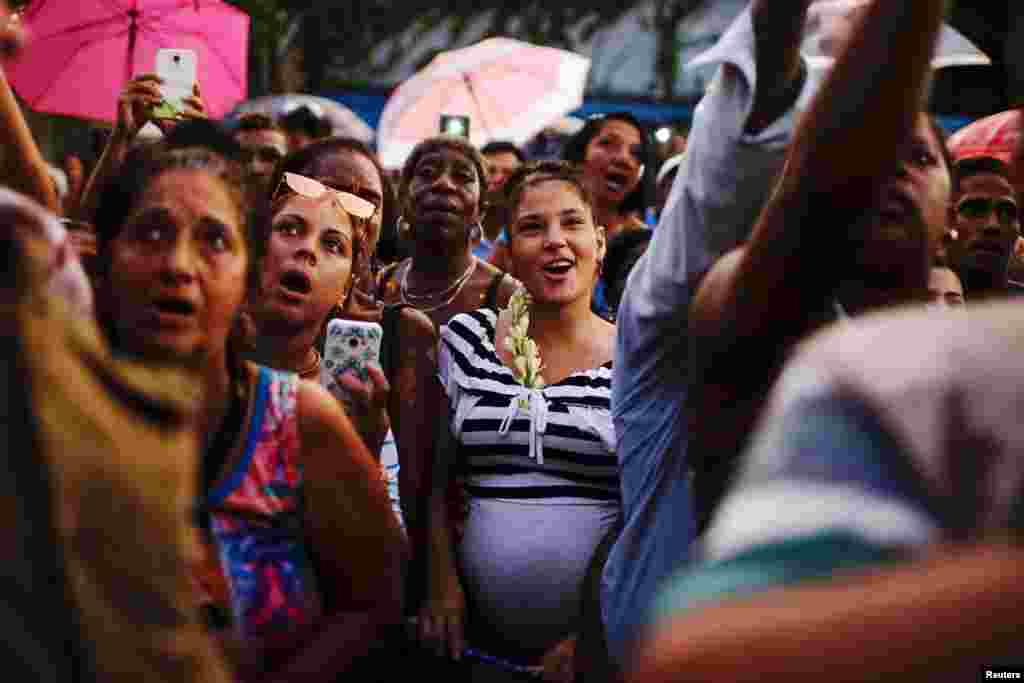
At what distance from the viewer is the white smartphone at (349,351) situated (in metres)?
3.54

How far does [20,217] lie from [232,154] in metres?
0.95

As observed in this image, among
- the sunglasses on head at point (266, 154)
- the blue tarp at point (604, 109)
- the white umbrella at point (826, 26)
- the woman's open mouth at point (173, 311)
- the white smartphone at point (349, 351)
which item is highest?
the blue tarp at point (604, 109)

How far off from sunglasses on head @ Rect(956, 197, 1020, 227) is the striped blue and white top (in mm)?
1898

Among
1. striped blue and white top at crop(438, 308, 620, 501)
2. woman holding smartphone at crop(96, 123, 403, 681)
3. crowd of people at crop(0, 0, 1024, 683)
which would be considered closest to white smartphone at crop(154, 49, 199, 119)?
crowd of people at crop(0, 0, 1024, 683)

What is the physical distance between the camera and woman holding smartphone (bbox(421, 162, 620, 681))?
4.09 metres

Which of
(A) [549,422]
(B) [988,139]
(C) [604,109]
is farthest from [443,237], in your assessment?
(C) [604,109]

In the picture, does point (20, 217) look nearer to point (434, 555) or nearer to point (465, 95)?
point (434, 555)

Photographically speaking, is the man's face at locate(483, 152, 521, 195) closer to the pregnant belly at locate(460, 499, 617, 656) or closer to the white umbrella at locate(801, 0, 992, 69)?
the pregnant belly at locate(460, 499, 617, 656)

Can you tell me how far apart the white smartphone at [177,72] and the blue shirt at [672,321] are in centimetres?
231

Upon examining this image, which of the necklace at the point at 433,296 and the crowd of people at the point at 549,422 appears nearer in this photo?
the crowd of people at the point at 549,422

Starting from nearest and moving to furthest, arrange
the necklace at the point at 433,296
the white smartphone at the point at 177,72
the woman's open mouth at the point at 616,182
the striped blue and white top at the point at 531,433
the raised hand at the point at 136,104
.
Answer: the striped blue and white top at the point at 531,433 → the raised hand at the point at 136,104 → the white smartphone at the point at 177,72 → the necklace at the point at 433,296 → the woman's open mouth at the point at 616,182

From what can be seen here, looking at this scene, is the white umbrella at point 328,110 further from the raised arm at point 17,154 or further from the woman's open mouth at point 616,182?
the raised arm at point 17,154

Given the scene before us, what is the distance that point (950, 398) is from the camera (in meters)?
1.05

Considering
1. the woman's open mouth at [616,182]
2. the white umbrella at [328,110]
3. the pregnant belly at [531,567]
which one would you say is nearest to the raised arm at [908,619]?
the pregnant belly at [531,567]
